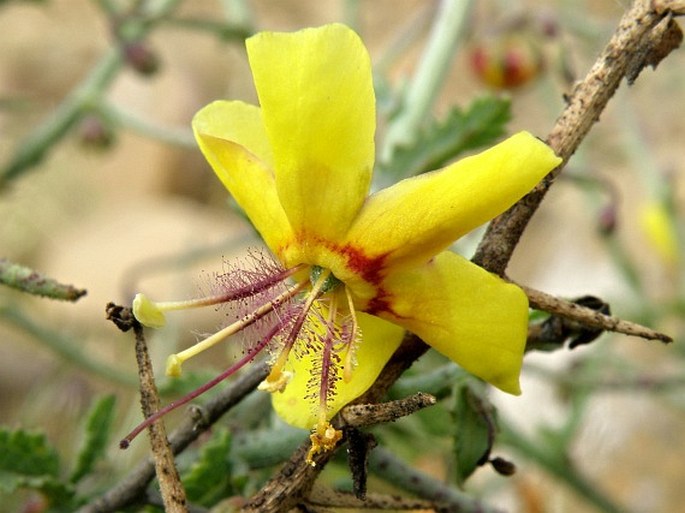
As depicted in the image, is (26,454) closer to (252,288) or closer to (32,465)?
(32,465)

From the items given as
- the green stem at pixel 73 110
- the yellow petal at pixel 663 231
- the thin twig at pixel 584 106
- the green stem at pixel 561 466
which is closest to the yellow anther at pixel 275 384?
the thin twig at pixel 584 106

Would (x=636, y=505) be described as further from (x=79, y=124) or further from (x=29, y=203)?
(x=29, y=203)

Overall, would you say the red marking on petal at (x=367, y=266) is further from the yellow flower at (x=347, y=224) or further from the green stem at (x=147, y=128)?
the green stem at (x=147, y=128)

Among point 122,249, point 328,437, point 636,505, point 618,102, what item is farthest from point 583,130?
point 122,249

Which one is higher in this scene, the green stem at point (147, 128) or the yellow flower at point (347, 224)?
the green stem at point (147, 128)

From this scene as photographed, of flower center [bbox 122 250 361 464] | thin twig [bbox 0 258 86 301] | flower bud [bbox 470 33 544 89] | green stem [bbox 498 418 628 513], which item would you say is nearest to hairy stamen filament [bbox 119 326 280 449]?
flower center [bbox 122 250 361 464]

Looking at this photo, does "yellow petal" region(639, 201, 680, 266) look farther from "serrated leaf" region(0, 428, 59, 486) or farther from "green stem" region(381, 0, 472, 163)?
"serrated leaf" region(0, 428, 59, 486)

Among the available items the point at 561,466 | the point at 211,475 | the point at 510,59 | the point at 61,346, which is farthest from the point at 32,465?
the point at 510,59
